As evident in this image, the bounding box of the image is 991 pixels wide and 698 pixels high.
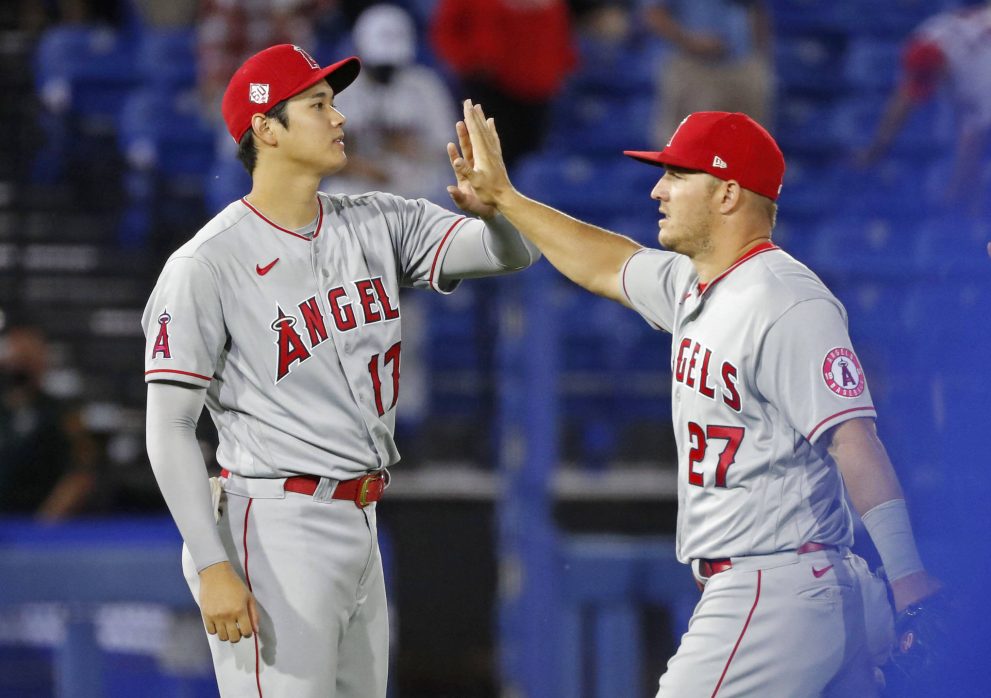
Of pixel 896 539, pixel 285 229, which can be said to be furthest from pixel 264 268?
pixel 896 539

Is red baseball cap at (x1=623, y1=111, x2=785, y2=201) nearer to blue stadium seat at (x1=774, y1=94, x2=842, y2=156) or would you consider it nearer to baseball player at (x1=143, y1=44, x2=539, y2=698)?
baseball player at (x1=143, y1=44, x2=539, y2=698)

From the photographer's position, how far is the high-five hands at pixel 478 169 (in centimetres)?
277

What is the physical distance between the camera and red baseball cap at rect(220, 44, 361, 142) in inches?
103

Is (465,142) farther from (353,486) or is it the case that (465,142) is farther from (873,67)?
(873,67)

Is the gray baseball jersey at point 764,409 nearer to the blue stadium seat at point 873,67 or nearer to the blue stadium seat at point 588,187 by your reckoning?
the blue stadium seat at point 588,187

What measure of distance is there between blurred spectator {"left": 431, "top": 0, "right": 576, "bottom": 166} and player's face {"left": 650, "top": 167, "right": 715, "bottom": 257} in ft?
11.8

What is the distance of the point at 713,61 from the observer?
20.8ft

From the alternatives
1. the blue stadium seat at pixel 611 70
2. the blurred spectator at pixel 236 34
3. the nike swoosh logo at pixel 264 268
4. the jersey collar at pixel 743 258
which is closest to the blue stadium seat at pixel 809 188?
the blue stadium seat at pixel 611 70

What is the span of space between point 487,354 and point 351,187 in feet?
2.98

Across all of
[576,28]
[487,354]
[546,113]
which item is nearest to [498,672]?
[487,354]

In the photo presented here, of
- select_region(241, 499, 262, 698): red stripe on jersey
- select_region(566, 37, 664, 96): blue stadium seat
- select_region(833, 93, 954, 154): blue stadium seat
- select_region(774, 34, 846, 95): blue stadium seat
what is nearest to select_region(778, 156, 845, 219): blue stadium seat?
select_region(833, 93, 954, 154): blue stadium seat

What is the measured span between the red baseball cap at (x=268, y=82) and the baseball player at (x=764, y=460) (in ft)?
2.32

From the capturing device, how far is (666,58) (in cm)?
648

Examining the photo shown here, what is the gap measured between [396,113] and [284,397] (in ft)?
11.8
